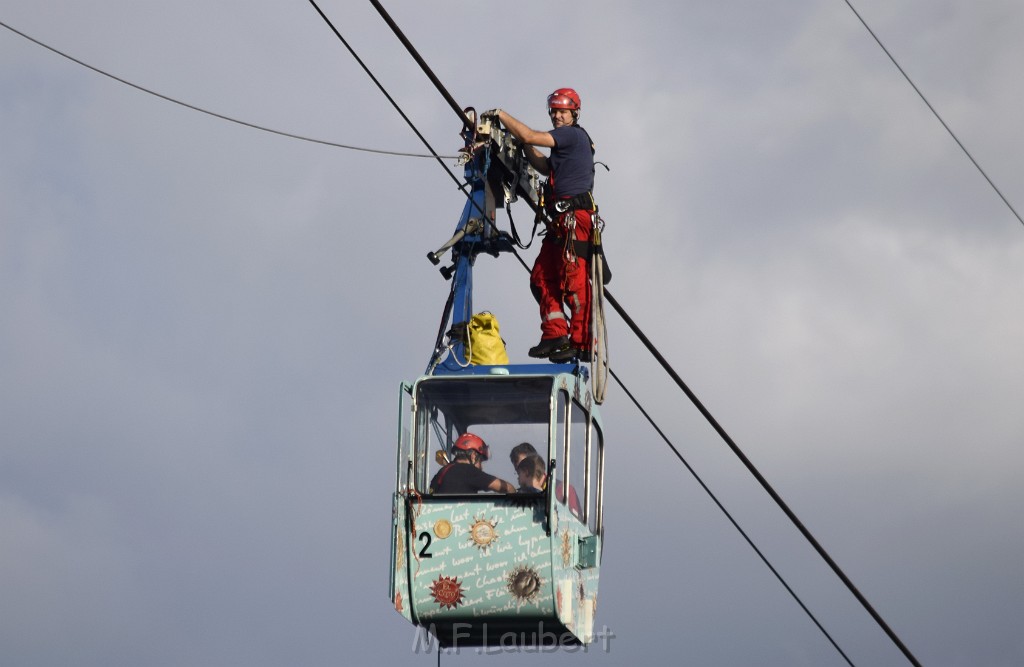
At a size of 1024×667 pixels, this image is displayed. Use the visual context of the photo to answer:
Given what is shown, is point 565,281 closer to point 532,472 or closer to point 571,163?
point 571,163

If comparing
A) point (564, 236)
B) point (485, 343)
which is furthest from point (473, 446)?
point (564, 236)

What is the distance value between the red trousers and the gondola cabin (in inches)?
32.4

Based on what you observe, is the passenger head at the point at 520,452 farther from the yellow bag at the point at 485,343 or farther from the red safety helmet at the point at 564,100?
the red safety helmet at the point at 564,100

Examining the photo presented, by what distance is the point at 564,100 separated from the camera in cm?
2152

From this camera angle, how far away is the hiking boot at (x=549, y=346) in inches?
821

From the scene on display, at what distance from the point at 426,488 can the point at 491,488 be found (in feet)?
1.73

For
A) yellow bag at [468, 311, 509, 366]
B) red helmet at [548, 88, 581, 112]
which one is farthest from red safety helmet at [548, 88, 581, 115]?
yellow bag at [468, 311, 509, 366]

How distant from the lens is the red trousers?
68.8 ft

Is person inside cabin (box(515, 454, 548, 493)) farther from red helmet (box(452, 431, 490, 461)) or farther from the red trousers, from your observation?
the red trousers

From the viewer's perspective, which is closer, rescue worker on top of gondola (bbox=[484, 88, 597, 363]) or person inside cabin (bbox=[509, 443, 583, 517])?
person inside cabin (bbox=[509, 443, 583, 517])

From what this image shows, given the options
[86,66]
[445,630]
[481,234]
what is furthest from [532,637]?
[86,66]

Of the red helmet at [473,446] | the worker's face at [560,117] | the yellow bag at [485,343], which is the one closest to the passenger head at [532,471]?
the red helmet at [473,446]

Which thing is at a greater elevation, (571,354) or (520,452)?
(571,354)

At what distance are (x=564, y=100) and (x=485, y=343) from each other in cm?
235
